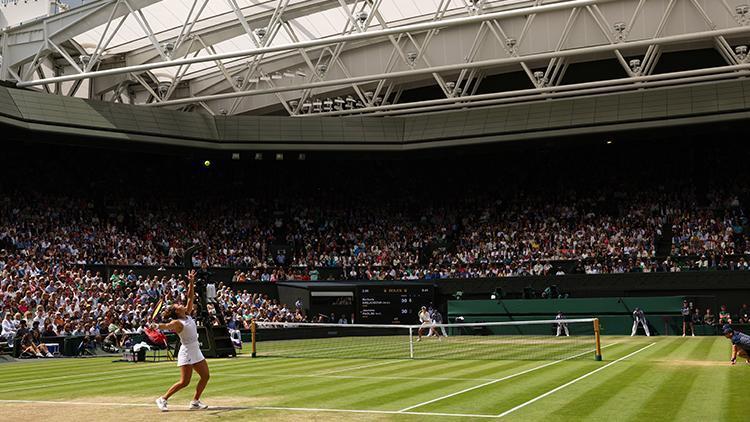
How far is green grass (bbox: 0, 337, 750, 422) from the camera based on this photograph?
12.7m

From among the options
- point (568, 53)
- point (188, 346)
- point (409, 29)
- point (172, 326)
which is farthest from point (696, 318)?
point (172, 326)

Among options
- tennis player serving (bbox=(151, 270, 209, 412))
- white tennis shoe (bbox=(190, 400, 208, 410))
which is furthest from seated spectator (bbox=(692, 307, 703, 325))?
white tennis shoe (bbox=(190, 400, 208, 410))

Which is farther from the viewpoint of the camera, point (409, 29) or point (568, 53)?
point (568, 53)

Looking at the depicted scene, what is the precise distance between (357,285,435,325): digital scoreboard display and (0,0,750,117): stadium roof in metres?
11.1

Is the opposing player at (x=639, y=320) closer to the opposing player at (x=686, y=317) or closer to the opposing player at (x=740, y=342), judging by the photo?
the opposing player at (x=686, y=317)

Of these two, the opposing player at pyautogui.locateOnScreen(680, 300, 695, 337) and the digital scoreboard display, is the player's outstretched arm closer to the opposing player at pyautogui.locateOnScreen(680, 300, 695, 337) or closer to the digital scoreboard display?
the opposing player at pyautogui.locateOnScreen(680, 300, 695, 337)

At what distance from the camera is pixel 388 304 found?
4791 centimetres

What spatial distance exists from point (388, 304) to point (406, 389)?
31.5 meters

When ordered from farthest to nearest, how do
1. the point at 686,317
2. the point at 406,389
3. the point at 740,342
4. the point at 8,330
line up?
the point at 686,317 → the point at 8,330 → the point at 740,342 → the point at 406,389

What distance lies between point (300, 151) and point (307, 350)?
21592 mm

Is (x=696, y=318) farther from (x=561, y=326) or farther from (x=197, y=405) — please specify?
(x=197, y=405)

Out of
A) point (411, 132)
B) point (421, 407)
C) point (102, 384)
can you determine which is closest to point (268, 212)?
point (411, 132)

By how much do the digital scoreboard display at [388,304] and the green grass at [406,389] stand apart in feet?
73.2

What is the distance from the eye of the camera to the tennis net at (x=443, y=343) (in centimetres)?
2662
